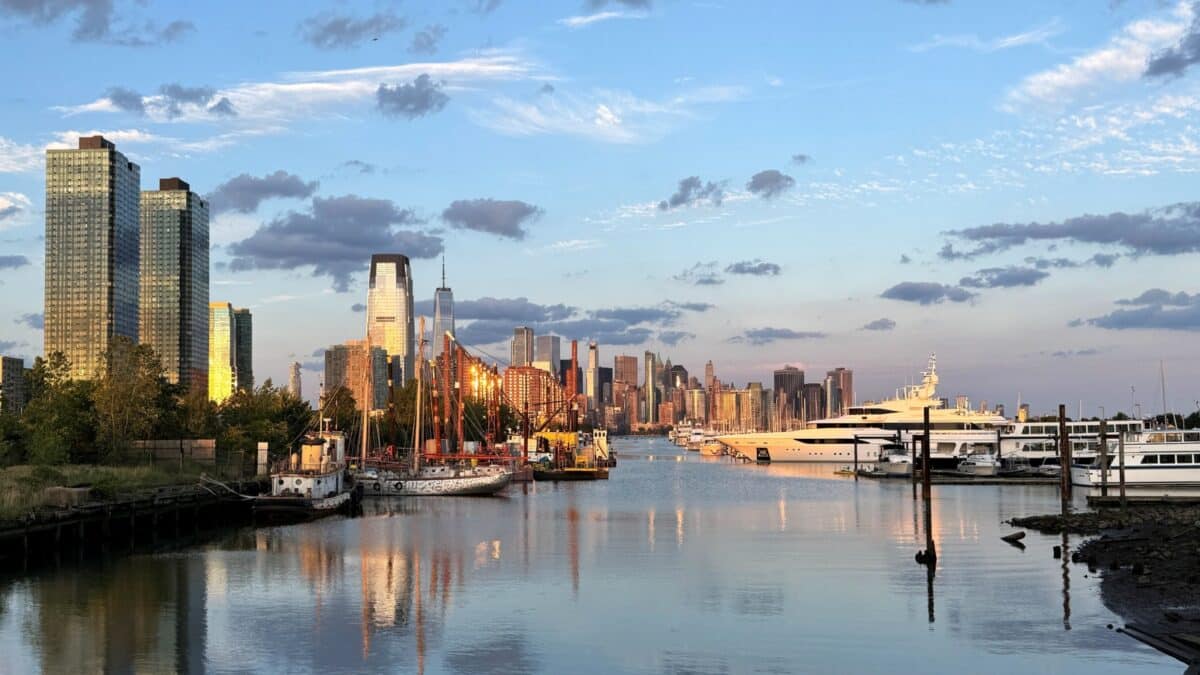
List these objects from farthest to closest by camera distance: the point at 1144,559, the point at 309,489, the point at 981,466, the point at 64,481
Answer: the point at 981,466 → the point at 309,489 → the point at 64,481 → the point at 1144,559

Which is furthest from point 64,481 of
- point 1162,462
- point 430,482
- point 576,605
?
point 1162,462

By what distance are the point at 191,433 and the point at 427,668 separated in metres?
93.1

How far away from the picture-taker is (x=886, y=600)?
163 feet

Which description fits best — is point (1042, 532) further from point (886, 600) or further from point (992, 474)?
point (992, 474)

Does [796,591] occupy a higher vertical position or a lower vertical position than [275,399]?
lower

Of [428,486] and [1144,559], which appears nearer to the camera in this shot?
[1144,559]

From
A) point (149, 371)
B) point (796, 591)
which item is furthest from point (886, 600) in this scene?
point (149, 371)

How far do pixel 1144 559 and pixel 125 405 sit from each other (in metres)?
79.1

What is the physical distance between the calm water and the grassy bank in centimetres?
562

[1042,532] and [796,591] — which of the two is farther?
[1042,532]

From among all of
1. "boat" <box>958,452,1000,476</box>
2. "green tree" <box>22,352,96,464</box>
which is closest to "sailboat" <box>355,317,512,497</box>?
"green tree" <box>22,352,96,464</box>

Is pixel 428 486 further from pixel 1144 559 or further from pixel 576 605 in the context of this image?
pixel 1144 559

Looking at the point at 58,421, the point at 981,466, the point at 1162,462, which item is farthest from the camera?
the point at 981,466

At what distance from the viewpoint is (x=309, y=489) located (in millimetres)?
94812
